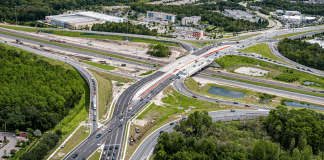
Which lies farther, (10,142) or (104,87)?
(104,87)

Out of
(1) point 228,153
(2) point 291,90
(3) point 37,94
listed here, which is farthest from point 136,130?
(2) point 291,90

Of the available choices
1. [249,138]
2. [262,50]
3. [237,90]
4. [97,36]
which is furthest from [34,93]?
[262,50]

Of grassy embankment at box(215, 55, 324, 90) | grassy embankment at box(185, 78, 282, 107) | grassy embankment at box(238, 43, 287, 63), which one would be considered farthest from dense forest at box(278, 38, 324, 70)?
grassy embankment at box(185, 78, 282, 107)

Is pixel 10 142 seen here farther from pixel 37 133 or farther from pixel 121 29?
pixel 121 29

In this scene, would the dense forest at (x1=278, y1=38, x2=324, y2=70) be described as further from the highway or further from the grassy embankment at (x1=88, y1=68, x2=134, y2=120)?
the grassy embankment at (x1=88, y1=68, x2=134, y2=120)

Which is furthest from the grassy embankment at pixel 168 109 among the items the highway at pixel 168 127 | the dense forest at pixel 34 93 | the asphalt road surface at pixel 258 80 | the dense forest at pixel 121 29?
the dense forest at pixel 121 29

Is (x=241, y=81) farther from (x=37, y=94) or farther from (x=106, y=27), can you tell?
(x=106, y=27)
